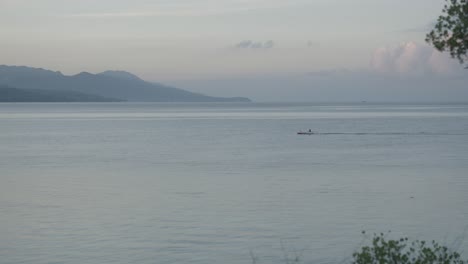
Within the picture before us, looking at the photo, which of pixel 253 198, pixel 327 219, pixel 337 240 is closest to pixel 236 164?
pixel 253 198

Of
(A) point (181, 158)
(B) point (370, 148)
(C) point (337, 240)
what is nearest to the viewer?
(C) point (337, 240)

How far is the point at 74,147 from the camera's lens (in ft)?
236

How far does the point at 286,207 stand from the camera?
3064 cm

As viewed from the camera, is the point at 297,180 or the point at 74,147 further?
the point at 74,147

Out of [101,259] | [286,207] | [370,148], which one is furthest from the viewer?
[370,148]

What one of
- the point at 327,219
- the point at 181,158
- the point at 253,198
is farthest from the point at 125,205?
the point at 181,158

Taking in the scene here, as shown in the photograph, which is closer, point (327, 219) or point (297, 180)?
point (327, 219)

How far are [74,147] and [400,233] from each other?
166 ft

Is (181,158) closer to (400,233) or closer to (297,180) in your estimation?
(297,180)

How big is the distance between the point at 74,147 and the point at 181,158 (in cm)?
1840

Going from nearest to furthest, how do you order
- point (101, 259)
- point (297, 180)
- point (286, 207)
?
point (101, 259), point (286, 207), point (297, 180)

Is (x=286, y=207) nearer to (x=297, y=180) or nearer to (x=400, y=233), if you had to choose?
(x=400, y=233)

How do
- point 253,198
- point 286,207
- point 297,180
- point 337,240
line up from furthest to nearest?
point 297,180 → point 253,198 → point 286,207 → point 337,240

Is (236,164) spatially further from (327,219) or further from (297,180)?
(327,219)
